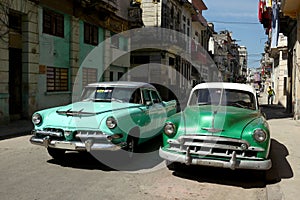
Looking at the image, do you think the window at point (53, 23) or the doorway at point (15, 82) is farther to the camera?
the window at point (53, 23)

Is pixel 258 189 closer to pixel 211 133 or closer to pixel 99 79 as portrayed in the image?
pixel 211 133

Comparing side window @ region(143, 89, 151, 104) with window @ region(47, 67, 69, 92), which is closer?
side window @ region(143, 89, 151, 104)

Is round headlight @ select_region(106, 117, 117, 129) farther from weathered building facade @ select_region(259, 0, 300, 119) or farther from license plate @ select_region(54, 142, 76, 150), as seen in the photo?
weathered building facade @ select_region(259, 0, 300, 119)

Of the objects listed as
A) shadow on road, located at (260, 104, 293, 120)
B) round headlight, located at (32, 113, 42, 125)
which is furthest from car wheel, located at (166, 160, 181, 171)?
shadow on road, located at (260, 104, 293, 120)

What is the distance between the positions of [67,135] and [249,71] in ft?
494

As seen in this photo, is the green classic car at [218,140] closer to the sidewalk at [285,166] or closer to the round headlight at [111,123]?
the sidewalk at [285,166]

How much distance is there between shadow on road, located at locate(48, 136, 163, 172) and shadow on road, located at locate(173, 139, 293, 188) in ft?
2.63

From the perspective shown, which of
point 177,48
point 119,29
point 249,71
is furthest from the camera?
point 249,71

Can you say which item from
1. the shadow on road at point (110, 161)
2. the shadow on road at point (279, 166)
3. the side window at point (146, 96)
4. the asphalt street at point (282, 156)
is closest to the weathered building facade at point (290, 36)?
the asphalt street at point (282, 156)

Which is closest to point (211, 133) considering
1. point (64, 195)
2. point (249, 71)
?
point (64, 195)

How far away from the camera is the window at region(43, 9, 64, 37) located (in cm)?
1362

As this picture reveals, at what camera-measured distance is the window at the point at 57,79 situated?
14023 mm

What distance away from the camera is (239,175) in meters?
5.66

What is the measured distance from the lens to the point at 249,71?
14700 cm
